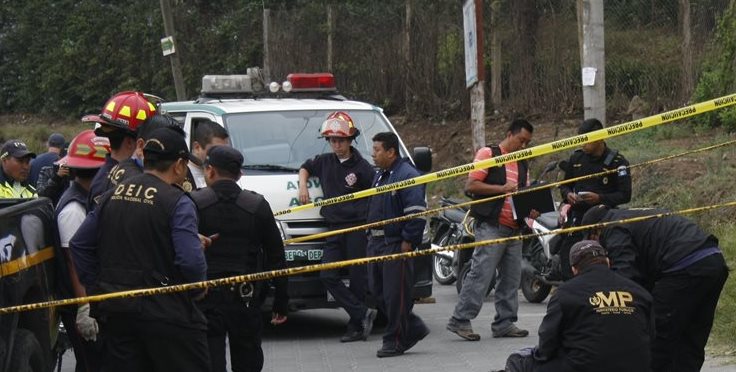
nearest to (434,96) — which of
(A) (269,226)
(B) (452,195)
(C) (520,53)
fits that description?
(C) (520,53)

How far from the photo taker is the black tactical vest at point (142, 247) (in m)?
6.39

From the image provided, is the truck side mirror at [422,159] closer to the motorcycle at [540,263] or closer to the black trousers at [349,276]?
the black trousers at [349,276]

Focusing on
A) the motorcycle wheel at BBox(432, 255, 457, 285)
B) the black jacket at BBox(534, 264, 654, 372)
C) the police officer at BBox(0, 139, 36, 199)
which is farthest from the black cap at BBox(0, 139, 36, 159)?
the black jacket at BBox(534, 264, 654, 372)

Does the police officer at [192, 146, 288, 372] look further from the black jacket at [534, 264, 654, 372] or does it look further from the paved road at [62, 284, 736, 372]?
the paved road at [62, 284, 736, 372]

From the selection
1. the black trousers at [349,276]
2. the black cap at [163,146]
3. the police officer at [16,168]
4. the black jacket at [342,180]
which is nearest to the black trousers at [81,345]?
the black cap at [163,146]

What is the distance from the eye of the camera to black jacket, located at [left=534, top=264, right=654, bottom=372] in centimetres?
685

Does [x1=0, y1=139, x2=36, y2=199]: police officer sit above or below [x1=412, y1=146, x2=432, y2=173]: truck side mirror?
above

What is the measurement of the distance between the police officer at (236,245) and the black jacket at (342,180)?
329 centimetres

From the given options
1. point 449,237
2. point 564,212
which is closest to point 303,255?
point 564,212

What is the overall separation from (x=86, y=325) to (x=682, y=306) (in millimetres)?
3542

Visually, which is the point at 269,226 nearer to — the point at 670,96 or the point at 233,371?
the point at 233,371

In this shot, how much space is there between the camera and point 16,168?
38.4ft

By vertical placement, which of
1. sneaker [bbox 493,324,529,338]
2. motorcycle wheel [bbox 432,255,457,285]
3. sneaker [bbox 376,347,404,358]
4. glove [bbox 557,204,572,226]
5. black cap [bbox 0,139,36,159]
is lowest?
motorcycle wheel [bbox 432,255,457,285]

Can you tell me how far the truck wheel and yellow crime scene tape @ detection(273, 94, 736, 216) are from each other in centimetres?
305
